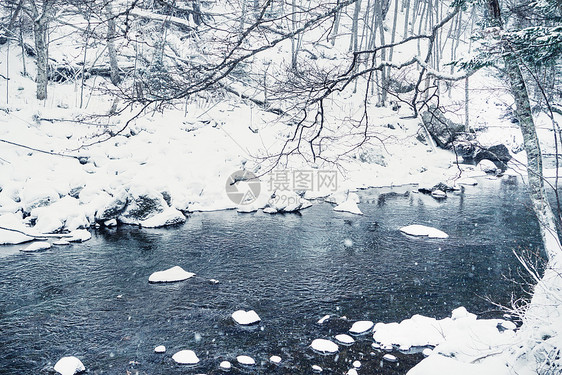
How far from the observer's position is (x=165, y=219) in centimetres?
1196

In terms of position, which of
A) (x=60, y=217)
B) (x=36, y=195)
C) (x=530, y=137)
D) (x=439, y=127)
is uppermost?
(x=439, y=127)

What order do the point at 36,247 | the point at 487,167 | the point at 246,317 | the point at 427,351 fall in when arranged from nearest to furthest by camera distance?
the point at 427,351 → the point at 246,317 → the point at 36,247 → the point at 487,167

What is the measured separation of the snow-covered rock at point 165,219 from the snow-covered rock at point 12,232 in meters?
3.04

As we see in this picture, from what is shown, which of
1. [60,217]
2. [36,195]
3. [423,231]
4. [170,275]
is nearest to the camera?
[170,275]

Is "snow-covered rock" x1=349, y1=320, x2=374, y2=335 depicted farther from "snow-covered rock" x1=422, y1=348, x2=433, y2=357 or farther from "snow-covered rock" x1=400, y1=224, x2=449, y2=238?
"snow-covered rock" x1=400, y1=224, x2=449, y2=238

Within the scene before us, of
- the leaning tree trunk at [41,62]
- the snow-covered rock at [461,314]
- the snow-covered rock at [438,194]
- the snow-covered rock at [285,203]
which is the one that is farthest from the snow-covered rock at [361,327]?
the leaning tree trunk at [41,62]

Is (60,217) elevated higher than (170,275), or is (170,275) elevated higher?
(60,217)

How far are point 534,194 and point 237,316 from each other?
544cm

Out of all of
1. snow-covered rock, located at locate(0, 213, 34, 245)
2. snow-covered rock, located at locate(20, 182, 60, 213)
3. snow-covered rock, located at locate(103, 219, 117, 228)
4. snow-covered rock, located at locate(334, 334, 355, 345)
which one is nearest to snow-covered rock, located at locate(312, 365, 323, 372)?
snow-covered rock, located at locate(334, 334, 355, 345)

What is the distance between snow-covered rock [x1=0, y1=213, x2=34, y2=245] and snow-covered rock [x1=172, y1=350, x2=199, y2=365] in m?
6.53

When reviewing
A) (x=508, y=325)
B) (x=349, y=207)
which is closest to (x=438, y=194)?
(x=349, y=207)

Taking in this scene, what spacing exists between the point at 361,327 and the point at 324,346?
839 mm

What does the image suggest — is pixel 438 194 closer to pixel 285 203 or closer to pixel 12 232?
pixel 285 203

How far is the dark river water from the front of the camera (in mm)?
5535
